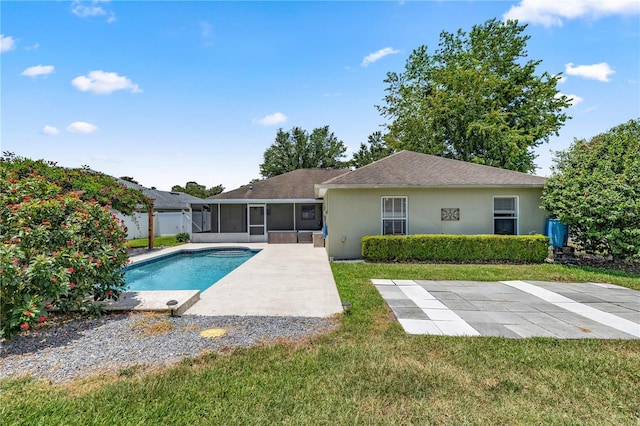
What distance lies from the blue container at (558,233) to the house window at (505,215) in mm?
1137

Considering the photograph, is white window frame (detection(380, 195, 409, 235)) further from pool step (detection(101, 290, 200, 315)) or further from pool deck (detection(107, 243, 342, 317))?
pool step (detection(101, 290, 200, 315))

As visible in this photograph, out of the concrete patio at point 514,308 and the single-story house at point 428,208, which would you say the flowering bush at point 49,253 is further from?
the single-story house at point 428,208

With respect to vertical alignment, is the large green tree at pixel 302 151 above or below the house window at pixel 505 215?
above

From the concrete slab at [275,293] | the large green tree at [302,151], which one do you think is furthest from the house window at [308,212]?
the large green tree at [302,151]

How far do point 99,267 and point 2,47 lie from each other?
493cm

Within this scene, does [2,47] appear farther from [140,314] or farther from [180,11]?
[140,314]

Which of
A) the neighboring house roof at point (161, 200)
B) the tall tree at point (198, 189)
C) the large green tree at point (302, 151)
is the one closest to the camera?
the neighboring house roof at point (161, 200)

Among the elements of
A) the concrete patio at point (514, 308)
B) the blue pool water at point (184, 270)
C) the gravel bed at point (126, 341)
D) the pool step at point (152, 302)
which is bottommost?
the blue pool water at point (184, 270)

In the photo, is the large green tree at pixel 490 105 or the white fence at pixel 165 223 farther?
the large green tree at pixel 490 105

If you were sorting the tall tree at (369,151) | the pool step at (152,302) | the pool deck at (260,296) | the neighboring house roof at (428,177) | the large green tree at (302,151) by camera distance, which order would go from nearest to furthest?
1. the pool step at (152,302)
2. the pool deck at (260,296)
3. the neighboring house roof at (428,177)
4. the tall tree at (369,151)
5. the large green tree at (302,151)

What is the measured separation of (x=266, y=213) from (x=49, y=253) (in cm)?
1531

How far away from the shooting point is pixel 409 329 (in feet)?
15.9

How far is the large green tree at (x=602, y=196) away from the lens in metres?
9.38

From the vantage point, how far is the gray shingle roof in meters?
11.5
